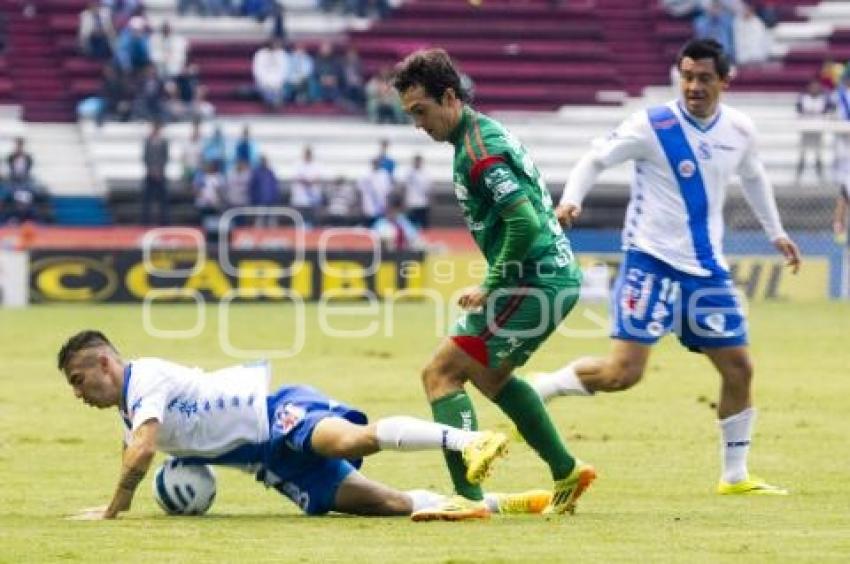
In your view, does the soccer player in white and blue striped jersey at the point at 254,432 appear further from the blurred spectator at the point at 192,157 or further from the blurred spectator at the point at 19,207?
the blurred spectator at the point at 192,157

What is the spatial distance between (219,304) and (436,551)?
67.3 feet

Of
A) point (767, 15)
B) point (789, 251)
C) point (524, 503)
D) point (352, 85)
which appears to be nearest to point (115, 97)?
point (352, 85)

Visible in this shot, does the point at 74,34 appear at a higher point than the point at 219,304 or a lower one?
higher

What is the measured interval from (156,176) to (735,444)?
2330 centimetres

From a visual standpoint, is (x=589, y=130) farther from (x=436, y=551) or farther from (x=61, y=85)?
(x=436, y=551)

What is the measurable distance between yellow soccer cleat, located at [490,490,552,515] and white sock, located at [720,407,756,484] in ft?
4.58

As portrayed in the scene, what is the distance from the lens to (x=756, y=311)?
28.0 metres

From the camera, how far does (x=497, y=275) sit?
991 cm

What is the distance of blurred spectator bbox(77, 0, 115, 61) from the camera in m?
37.7

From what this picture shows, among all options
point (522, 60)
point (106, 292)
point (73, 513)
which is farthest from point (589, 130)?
point (73, 513)

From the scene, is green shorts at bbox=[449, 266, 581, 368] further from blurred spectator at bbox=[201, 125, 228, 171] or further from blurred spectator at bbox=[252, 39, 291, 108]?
blurred spectator at bbox=[252, 39, 291, 108]

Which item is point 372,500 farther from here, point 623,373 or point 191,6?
point 191,6

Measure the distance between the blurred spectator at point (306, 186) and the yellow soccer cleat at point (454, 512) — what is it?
23.5m

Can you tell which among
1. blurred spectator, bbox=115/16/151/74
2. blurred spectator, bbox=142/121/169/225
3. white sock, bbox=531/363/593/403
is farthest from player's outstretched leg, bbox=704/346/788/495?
blurred spectator, bbox=115/16/151/74
